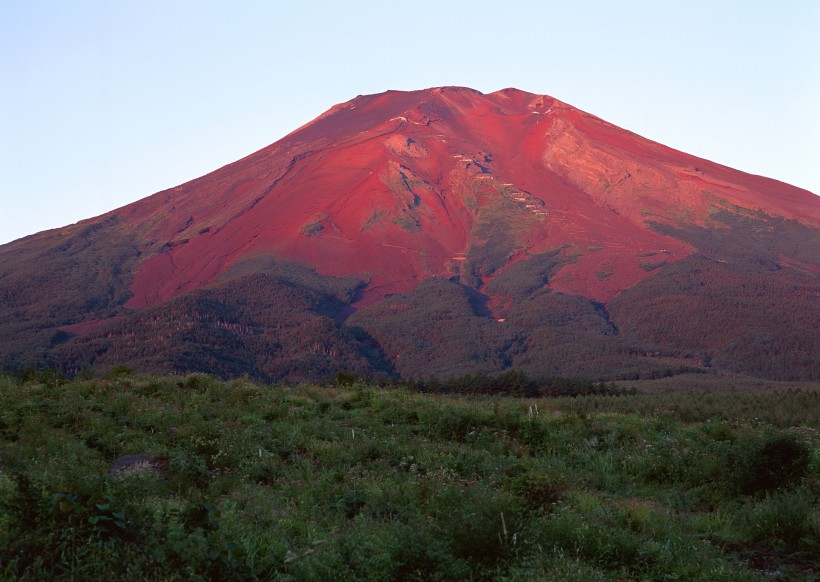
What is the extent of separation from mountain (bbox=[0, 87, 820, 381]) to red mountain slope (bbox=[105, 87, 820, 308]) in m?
0.34

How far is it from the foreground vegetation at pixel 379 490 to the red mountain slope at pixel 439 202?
7390 cm

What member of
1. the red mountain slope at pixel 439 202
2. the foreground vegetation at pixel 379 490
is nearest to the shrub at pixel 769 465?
the foreground vegetation at pixel 379 490

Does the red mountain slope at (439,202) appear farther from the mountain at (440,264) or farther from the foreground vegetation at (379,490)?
the foreground vegetation at (379,490)

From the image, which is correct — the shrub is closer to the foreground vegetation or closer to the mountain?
the foreground vegetation

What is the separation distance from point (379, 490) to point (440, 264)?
282 ft

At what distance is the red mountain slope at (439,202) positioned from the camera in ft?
307

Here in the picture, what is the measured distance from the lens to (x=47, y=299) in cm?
8744

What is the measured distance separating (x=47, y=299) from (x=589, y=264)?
58.4m

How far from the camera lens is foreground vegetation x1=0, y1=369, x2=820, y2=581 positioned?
609 centimetres

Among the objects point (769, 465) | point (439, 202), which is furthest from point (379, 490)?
point (439, 202)

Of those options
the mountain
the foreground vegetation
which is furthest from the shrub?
the mountain

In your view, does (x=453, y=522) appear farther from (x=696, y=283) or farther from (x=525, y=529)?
(x=696, y=283)

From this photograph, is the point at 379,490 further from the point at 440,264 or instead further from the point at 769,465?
the point at 440,264

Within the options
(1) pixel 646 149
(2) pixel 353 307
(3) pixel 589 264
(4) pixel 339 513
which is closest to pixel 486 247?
(3) pixel 589 264
